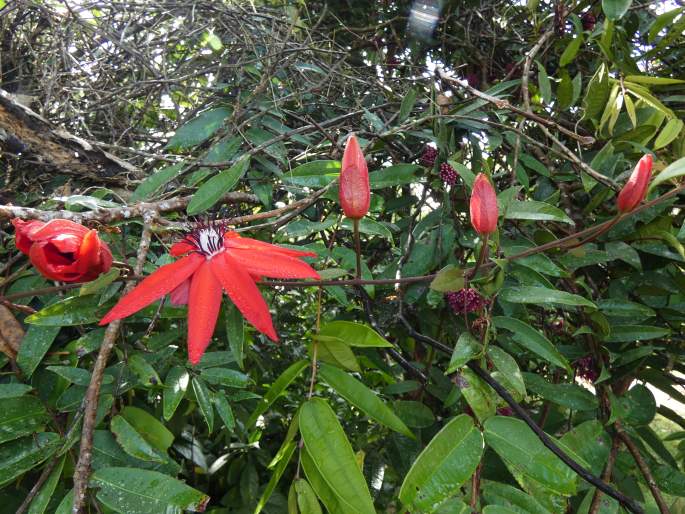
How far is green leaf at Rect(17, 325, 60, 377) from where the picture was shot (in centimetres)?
69

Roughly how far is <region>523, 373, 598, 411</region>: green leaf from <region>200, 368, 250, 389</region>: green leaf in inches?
15.0

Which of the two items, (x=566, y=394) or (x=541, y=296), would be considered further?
(x=566, y=394)

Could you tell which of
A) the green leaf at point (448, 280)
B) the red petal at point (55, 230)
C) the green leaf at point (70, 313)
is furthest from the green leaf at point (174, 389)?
the green leaf at point (448, 280)

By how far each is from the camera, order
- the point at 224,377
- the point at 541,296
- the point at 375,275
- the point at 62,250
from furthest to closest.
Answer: the point at 375,275 < the point at 224,377 < the point at 541,296 < the point at 62,250

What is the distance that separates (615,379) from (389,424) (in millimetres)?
415

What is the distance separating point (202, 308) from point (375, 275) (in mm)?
520

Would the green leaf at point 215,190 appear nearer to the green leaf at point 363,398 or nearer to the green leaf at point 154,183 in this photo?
the green leaf at point 154,183

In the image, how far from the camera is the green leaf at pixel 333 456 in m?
0.54

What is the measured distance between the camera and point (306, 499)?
2.03 ft

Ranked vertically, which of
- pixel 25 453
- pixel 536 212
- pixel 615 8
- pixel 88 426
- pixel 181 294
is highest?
pixel 615 8

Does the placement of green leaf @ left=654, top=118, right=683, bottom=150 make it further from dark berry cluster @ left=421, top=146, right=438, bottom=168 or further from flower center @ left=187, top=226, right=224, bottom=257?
flower center @ left=187, top=226, right=224, bottom=257

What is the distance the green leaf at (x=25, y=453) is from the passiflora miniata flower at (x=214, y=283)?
198 mm

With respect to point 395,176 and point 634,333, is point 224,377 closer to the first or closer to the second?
point 395,176

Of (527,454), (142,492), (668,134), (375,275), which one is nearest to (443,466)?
(527,454)
